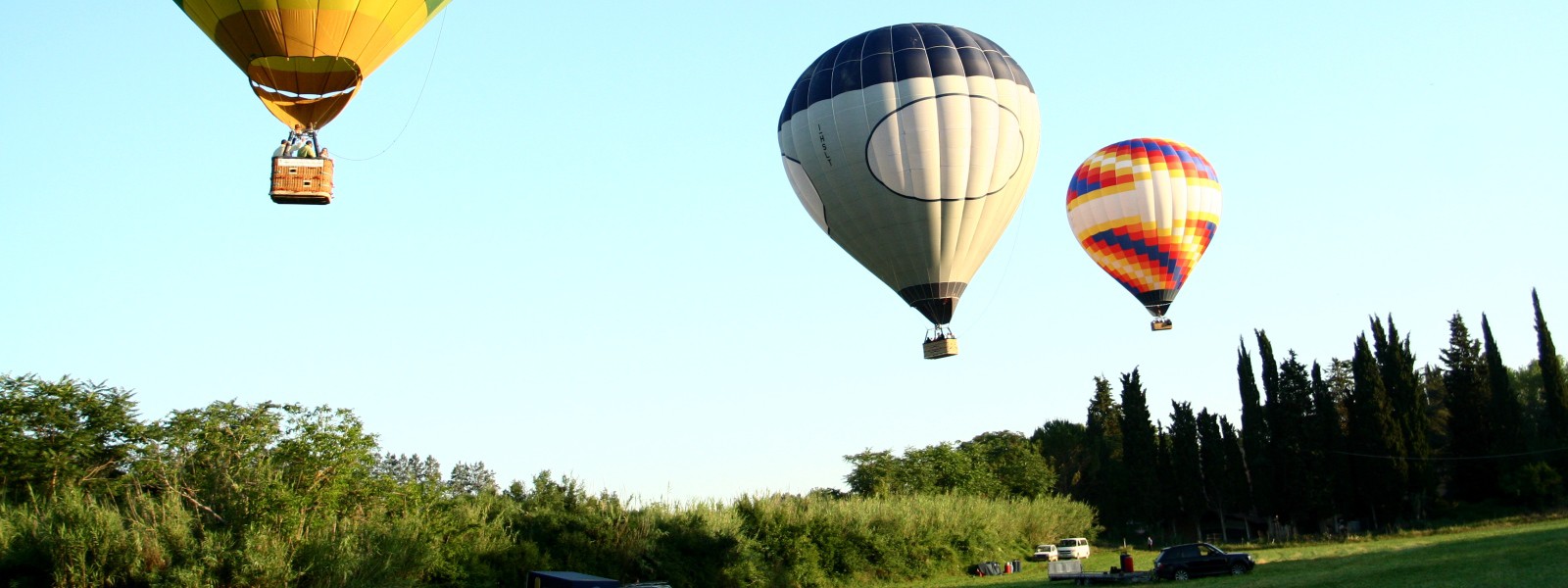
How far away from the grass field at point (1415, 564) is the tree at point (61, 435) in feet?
65.2

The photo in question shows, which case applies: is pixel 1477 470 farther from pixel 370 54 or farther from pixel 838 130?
pixel 370 54

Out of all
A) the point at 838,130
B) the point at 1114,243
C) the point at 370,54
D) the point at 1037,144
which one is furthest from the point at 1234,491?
the point at 370,54

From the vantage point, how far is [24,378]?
27.9 meters

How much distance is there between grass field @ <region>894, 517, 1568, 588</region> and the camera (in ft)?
64.1

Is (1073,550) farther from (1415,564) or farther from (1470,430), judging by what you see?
(1470,430)

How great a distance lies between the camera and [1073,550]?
3897cm

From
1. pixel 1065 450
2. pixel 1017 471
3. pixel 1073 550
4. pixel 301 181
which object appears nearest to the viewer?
pixel 301 181

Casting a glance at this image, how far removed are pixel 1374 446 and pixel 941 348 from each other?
2649 cm

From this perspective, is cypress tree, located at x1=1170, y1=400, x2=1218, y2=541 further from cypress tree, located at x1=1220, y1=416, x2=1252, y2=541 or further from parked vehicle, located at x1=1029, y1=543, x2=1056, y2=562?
parked vehicle, located at x1=1029, y1=543, x2=1056, y2=562

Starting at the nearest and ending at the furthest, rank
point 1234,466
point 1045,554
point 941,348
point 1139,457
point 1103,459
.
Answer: point 941,348, point 1045,554, point 1234,466, point 1139,457, point 1103,459

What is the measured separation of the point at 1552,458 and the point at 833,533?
101 feet

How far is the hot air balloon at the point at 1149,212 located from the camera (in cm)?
3634

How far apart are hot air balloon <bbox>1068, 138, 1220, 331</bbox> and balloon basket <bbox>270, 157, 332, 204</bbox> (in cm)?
2594

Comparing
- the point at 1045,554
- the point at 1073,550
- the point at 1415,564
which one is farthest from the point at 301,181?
the point at 1045,554
